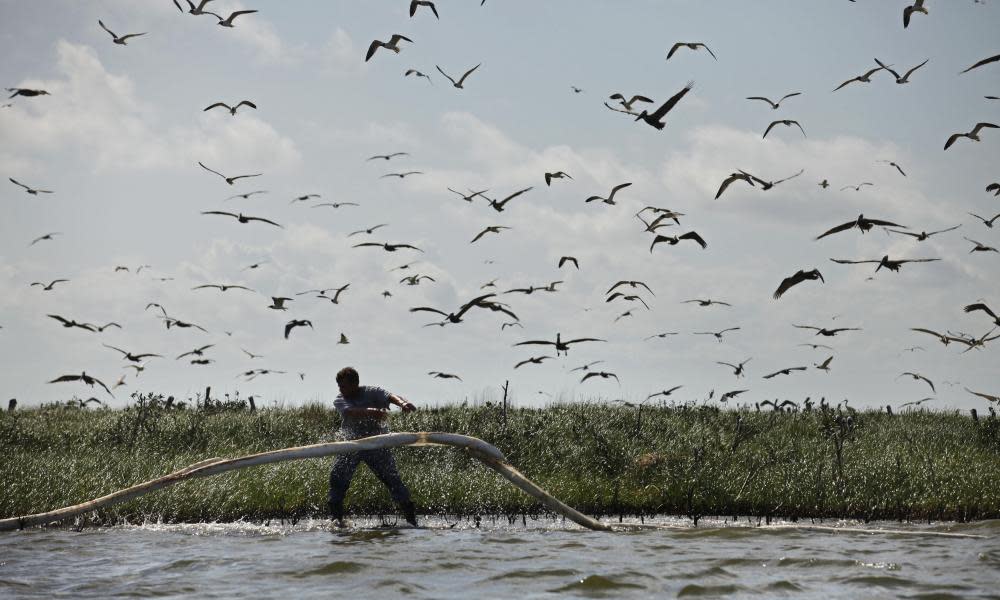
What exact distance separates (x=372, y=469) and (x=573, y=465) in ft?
20.6

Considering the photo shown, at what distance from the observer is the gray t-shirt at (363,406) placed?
14.0 meters

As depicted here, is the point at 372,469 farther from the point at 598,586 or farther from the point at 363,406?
the point at 598,586

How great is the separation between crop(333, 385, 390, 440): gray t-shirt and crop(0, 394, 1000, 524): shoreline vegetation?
3.17 m

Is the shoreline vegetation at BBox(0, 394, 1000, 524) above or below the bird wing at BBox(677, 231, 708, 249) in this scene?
below

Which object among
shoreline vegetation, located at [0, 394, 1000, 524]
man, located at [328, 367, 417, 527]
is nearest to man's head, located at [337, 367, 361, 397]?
man, located at [328, 367, 417, 527]

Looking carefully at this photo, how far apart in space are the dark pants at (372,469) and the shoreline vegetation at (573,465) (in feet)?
6.91

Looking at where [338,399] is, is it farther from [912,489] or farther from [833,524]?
[912,489]

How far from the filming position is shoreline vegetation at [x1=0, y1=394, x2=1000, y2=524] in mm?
16125

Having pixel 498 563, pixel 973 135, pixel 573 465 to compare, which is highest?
pixel 973 135

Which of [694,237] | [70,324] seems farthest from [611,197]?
[70,324]

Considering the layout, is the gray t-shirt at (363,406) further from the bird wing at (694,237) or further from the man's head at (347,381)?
the bird wing at (694,237)

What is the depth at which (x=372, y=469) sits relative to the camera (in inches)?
557

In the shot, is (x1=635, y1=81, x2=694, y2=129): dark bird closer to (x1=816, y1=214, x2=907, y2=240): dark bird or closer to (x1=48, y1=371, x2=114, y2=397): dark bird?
(x1=816, y1=214, x2=907, y2=240): dark bird

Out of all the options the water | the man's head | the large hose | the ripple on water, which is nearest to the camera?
the ripple on water
